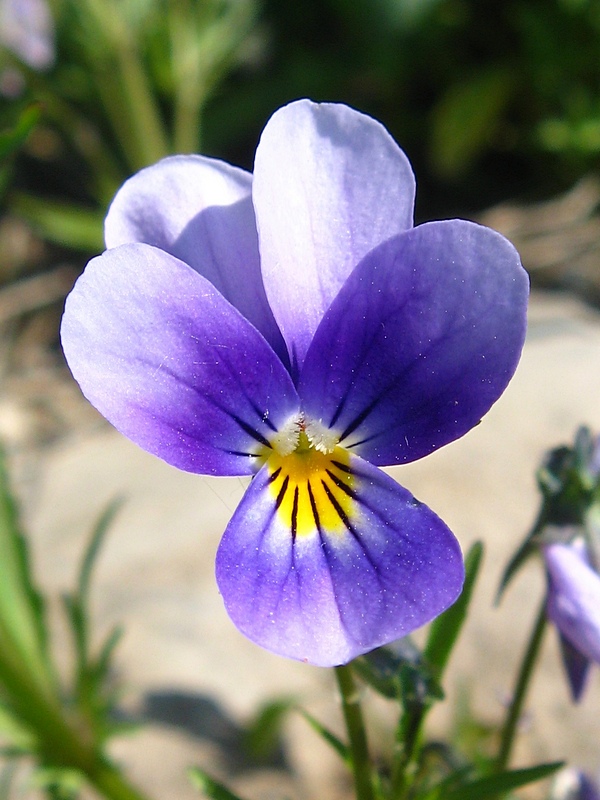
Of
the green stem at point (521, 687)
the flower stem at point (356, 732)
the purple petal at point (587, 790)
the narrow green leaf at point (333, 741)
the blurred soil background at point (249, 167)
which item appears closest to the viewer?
the flower stem at point (356, 732)

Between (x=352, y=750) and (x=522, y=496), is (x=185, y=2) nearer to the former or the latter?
(x=522, y=496)

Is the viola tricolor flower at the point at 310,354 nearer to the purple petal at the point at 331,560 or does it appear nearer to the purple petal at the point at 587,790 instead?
the purple petal at the point at 331,560

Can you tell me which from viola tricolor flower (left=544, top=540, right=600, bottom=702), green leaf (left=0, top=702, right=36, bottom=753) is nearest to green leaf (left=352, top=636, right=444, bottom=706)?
viola tricolor flower (left=544, top=540, right=600, bottom=702)

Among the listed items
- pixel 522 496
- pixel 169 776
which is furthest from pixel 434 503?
pixel 169 776

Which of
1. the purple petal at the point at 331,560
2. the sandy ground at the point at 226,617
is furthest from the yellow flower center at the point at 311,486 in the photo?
the sandy ground at the point at 226,617

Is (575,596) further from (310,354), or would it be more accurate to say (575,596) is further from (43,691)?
(43,691)

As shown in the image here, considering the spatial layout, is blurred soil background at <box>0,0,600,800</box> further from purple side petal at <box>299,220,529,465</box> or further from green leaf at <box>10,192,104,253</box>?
purple side petal at <box>299,220,529,465</box>
